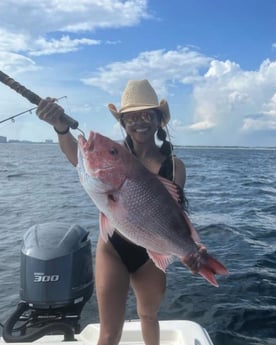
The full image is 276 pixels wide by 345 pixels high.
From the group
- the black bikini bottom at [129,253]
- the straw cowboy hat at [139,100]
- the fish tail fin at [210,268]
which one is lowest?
the black bikini bottom at [129,253]

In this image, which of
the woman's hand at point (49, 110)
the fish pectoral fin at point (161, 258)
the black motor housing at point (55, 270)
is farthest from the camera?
the black motor housing at point (55, 270)

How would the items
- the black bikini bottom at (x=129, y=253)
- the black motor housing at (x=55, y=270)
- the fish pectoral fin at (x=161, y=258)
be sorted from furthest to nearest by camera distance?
the black motor housing at (x=55, y=270), the black bikini bottom at (x=129, y=253), the fish pectoral fin at (x=161, y=258)

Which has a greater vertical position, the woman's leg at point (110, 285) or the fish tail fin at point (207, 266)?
the fish tail fin at point (207, 266)

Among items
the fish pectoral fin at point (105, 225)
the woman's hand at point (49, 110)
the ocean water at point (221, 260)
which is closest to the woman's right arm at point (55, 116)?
the woman's hand at point (49, 110)

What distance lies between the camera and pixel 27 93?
3.51 meters

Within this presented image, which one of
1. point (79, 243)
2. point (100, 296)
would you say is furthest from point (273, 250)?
point (100, 296)

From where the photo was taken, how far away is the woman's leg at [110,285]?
380 cm

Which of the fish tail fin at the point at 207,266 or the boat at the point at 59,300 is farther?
the boat at the point at 59,300

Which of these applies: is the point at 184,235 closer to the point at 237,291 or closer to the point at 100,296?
the point at 100,296

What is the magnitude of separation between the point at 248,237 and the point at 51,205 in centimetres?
1065

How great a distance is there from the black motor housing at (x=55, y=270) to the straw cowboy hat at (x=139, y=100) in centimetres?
235

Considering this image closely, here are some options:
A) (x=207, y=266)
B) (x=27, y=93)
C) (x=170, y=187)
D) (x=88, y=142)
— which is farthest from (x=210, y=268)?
(x=27, y=93)

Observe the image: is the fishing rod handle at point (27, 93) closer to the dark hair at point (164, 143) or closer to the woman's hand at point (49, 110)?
the woman's hand at point (49, 110)

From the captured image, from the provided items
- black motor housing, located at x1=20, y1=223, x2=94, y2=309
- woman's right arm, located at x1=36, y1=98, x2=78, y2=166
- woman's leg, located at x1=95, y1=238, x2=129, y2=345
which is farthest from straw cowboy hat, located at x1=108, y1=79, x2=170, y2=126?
black motor housing, located at x1=20, y1=223, x2=94, y2=309
